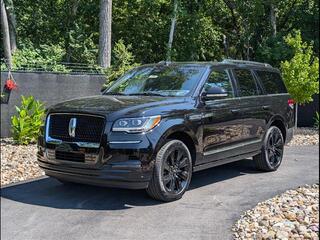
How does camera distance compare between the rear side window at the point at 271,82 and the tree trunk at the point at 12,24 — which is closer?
the rear side window at the point at 271,82

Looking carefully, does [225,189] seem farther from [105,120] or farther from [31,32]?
[31,32]

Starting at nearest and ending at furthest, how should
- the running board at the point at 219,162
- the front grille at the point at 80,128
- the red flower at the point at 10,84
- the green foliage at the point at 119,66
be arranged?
the front grille at the point at 80,128, the running board at the point at 219,162, the red flower at the point at 10,84, the green foliage at the point at 119,66

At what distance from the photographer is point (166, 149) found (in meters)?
6.07

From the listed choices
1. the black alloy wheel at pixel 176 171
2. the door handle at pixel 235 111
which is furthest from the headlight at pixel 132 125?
the door handle at pixel 235 111

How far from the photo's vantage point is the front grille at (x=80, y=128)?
5.91 m

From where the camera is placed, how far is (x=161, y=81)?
715cm

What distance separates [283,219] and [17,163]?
5107mm

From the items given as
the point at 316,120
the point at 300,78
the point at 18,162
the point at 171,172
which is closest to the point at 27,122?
the point at 18,162

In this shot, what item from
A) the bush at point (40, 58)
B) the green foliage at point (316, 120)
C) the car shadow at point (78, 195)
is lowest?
the green foliage at point (316, 120)

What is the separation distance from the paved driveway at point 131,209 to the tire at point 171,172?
14cm

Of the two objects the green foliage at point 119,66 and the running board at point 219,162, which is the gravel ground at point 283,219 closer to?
the running board at point 219,162

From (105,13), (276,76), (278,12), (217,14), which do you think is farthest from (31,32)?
(276,76)

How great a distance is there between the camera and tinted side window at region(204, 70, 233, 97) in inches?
277

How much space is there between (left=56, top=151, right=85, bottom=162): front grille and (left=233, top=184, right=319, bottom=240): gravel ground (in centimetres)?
198
